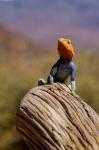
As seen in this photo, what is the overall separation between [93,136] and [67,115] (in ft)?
1.01

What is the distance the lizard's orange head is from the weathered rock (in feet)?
1.46

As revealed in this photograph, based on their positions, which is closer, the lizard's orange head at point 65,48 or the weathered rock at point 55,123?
the weathered rock at point 55,123

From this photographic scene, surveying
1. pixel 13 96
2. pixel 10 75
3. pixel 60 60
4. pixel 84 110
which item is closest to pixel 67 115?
pixel 84 110

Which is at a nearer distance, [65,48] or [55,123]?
[55,123]

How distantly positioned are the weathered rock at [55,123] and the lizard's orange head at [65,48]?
446mm

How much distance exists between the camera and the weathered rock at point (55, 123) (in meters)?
5.39

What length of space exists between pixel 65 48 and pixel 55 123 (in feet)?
2.70

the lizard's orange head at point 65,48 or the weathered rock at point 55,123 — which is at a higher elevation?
the lizard's orange head at point 65,48

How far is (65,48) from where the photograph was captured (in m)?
5.85

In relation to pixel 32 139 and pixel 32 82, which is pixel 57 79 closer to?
pixel 32 139

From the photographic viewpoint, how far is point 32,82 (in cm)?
1792

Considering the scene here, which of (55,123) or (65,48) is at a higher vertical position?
(65,48)

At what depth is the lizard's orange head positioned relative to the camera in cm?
585

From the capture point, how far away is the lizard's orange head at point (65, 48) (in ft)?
19.2
